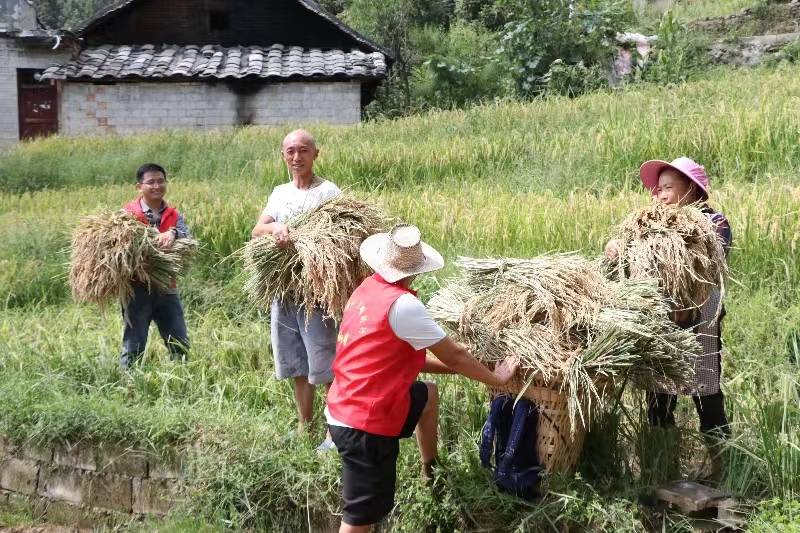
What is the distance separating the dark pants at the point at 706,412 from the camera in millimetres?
3971

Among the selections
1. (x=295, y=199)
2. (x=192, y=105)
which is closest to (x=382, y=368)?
(x=295, y=199)

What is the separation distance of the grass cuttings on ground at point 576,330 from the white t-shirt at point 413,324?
371mm

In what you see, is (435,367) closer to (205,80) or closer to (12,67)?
(205,80)

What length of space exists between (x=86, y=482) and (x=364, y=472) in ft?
7.35

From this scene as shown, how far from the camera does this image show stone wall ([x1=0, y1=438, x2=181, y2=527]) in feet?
16.1

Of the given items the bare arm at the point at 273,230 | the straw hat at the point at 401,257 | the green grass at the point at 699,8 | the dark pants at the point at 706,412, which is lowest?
the dark pants at the point at 706,412

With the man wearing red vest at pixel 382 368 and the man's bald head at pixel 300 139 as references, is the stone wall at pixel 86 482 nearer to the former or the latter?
the man wearing red vest at pixel 382 368

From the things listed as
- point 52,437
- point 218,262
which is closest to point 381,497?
point 52,437

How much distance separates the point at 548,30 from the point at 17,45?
1117cm

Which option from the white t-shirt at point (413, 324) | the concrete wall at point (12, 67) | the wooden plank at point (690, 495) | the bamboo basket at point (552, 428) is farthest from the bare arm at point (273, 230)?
the concrete wall at point (12, 67)

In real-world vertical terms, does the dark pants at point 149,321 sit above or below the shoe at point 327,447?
above

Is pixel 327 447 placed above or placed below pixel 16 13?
below

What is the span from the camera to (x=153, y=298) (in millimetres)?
5641

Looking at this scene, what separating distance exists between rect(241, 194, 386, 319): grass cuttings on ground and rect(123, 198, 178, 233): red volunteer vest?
3.85ft
